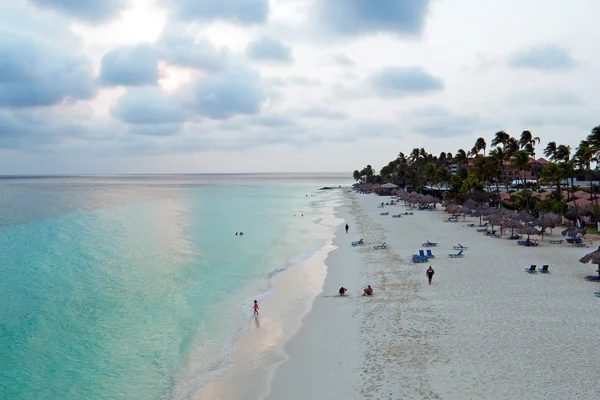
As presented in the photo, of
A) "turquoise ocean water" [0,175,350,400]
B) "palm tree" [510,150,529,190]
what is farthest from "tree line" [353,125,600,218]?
"turquoise ocean water" [0,175,350,400]

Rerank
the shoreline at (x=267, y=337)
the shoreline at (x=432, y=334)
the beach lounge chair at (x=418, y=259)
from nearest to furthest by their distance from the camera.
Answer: the shoreline at (x=432, y=334) → the shoreline at (x=267, y=337) → the beach lounge chair at (x=418, y=259)

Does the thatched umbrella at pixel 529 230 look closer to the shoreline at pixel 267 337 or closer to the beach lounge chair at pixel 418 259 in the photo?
the beach lounge chair at pixel 418 259

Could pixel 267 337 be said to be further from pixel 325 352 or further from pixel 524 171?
pixel 524 171

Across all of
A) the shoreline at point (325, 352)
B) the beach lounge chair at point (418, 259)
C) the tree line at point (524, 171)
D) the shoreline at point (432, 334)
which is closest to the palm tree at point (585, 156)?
the tree line at point (524, 171)

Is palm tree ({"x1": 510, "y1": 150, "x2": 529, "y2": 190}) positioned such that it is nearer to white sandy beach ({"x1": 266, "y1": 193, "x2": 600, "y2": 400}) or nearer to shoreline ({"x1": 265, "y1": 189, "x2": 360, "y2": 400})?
white sandy beach ({"x1": 266, "y1": 193, "x2": 600, "y2": 400})

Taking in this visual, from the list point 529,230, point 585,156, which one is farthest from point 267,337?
point 585,156

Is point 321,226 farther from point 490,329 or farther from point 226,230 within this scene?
point 490,329

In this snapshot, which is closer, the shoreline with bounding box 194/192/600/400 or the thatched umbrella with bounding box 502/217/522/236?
the shoreline with bounding box 194/192/600/400
